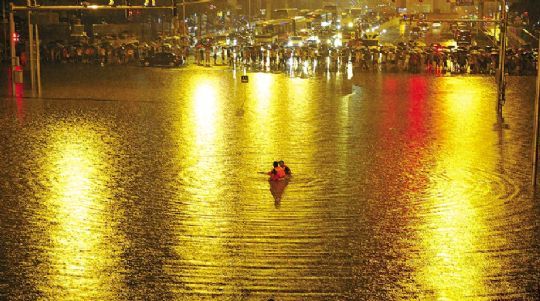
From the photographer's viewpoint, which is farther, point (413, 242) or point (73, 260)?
point (413, 242)

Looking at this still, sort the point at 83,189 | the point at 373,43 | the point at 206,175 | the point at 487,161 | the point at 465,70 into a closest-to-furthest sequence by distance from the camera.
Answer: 1. the point at 83,189
2. the point at 206,175
3. the point at 487,161
4. the point at 465,70
5. the point at 373,43

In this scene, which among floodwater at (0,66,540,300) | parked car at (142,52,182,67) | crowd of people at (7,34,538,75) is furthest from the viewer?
parked car at (142,52,182,67)

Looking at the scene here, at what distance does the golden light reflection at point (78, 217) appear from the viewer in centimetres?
1207

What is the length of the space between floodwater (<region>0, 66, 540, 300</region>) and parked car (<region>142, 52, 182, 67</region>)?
25.6 metres

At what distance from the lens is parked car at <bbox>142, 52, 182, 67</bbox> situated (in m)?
58.2

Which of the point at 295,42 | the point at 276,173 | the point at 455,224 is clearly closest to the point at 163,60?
the point at 295,42

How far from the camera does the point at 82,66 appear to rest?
5656 cm

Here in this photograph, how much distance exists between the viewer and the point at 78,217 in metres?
15.6

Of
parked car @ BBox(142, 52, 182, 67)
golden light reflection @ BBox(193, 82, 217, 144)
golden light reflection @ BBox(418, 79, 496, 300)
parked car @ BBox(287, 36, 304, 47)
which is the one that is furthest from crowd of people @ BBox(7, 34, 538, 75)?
golden light reflection @ BBox(418, 79, 496, 300)

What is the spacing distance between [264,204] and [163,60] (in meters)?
42.5

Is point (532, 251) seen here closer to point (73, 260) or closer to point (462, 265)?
point (462, 265)

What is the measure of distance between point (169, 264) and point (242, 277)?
1.19 m

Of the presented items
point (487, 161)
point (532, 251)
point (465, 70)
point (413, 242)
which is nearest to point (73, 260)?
point (413, 242)

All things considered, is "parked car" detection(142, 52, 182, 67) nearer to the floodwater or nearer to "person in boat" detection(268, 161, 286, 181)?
the floodwater
